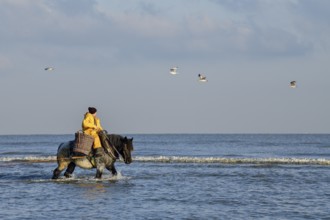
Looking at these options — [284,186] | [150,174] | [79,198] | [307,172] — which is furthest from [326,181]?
[79,198]

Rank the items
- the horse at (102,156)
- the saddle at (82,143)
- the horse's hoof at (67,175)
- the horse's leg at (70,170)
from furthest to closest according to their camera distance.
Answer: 1. the horse's hoof at (67,175)
2. the horse's leg at (70,170)
3. the horse at (102,156)
4. the saddle at (82,143)

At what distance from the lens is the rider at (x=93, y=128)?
23.1m

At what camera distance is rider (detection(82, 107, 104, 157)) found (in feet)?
75.8

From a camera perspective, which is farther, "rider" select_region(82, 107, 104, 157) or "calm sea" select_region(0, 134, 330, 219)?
"rider" select_region(82, 107, 104, 157)

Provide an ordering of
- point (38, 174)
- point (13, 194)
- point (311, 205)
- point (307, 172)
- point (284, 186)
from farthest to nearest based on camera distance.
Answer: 1. point (307, 172)
2. point (38, 174)
3. point (284, 186)
4. point (13, 194)
5. point (311, 205)

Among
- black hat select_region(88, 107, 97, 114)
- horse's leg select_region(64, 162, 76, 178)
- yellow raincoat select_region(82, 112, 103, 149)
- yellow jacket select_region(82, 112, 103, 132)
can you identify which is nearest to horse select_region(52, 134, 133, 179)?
horse's leg select_region(64, 162, 76, 178)

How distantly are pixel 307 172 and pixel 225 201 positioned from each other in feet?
38.2

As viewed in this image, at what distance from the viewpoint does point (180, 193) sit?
20500 mm

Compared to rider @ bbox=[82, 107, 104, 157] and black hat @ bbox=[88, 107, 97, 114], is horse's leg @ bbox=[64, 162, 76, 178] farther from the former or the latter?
black hat @ bbox=[88, 107, 97, 114]

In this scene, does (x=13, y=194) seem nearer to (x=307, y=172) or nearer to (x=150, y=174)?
(x=150, y=174)

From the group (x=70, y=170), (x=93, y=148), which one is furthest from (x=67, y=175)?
(x=93, y=148)

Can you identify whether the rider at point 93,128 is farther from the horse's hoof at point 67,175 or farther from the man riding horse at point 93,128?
the horse's hoof at point 67,175

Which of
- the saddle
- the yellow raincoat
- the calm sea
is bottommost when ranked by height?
the calm sea

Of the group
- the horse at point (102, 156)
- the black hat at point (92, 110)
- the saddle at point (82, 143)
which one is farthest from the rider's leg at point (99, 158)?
the black hat at point (92, 110)
